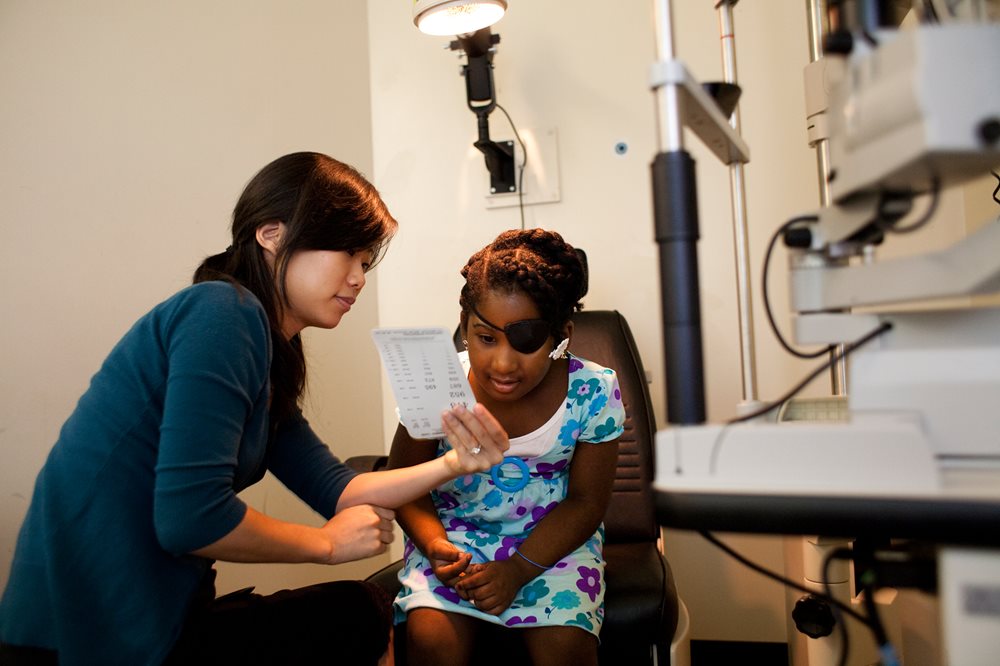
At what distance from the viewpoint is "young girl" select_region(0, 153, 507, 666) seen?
890 mm

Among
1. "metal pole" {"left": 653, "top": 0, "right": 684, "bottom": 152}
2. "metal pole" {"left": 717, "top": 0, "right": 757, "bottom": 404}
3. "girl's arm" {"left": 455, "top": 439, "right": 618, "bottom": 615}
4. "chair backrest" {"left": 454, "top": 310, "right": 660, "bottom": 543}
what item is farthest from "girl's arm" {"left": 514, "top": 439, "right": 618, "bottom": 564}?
"metal pole" {"left": 653, "top": 0, "right": 684, "bottom": 152}

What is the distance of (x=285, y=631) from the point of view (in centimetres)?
100

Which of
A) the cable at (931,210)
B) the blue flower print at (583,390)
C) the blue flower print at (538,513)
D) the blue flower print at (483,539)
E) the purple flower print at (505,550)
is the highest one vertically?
the cable at (931,210)

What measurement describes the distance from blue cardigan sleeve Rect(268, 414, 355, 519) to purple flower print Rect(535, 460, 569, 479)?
31 centimetres

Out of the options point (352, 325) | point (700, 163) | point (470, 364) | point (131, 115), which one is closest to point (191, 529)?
point (470, 364)

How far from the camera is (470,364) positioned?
140 cm

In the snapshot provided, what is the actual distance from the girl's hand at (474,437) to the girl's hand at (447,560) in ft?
0.43

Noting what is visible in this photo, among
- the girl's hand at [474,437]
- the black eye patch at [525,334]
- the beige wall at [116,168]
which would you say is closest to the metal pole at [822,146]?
the black eye patch at [525,334]

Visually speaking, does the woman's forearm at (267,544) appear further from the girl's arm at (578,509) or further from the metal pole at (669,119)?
the metal pole at (669,119)

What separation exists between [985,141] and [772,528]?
0.34 metres

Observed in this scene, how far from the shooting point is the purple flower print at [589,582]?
3.95ft

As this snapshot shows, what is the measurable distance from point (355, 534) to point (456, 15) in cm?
112

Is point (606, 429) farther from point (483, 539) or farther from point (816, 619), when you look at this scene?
point (816, 619)

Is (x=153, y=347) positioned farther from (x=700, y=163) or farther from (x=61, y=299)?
(x=700, y=163)
